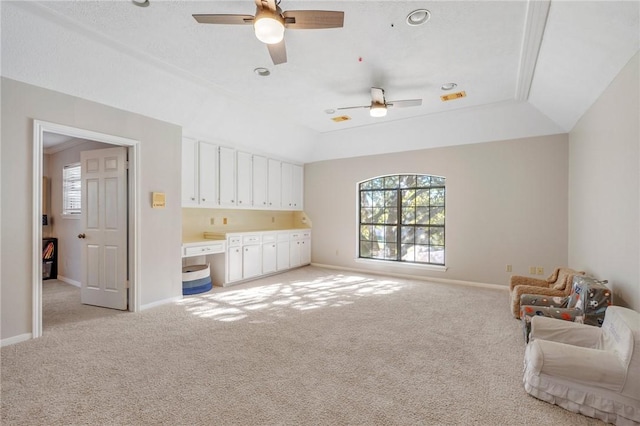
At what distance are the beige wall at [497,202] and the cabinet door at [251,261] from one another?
237 centimetres

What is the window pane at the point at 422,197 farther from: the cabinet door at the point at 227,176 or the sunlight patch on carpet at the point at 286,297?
the cabinet door at the point at 227,176

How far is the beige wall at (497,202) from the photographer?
4918mm

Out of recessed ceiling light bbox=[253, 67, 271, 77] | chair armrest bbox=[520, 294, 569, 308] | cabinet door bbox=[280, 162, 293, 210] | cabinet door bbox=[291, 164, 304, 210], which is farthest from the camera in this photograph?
cabinet door bbox=[291, 164, 304, 210]

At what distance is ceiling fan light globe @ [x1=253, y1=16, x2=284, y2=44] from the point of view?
7.34ft

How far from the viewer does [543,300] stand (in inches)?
135

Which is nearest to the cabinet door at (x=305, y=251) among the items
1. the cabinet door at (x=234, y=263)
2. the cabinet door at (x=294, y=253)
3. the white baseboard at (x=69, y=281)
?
the cabinet door at (x=294, y=253)

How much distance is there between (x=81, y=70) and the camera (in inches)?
128

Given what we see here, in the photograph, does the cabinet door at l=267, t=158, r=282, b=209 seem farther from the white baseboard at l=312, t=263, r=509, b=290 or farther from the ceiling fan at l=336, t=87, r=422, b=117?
the ceiling fan at l=336, t=87, r=422, b=117

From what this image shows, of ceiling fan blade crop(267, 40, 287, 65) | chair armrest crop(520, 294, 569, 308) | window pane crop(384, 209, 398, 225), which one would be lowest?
chair armrest crop(520, 294, 569, 308)

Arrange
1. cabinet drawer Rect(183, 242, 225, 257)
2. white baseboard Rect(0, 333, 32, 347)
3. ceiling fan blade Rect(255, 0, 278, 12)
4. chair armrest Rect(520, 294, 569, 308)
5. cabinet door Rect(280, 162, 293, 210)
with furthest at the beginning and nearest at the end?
cabinet door Rect(280, 162, 293, 210)
cabinet drawer Rect(183, 242, 225, 257)
chair armrest Rect(520, 294, 569, 308)
white baseboard Rect(0, 333, 32, 347)
ceiling fan blade Rect(255, 0, 278, 12)

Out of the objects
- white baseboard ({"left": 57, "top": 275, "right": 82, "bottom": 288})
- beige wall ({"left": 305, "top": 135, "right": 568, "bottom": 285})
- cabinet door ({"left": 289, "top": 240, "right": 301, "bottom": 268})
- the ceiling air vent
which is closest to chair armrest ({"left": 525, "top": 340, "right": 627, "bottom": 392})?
beige wall ({"left": 305, "top": 135, "right": 568, "bottom": 285})


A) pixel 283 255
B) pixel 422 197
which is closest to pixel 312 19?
pixel 422 197

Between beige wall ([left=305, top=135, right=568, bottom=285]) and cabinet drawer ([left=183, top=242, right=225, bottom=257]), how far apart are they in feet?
10.5

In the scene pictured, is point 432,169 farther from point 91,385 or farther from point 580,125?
point 91,385
